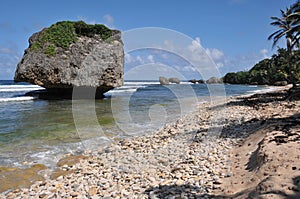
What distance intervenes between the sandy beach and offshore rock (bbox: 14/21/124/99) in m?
16.5

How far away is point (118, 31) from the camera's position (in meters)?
25.4

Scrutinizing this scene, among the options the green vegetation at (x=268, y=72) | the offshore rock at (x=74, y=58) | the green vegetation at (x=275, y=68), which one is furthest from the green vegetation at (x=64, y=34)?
the green vegetation at (x=268, y=72)

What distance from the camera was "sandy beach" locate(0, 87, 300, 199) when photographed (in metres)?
3.85

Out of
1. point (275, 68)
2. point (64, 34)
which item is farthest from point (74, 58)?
point (275, 68)

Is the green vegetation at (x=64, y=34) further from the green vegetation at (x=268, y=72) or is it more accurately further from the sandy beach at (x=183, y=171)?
the green vegetation at (x=268, y=72)

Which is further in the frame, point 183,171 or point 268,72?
point 268,72

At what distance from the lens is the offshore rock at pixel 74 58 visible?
21484 mm

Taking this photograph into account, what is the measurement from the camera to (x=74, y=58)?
22.5m

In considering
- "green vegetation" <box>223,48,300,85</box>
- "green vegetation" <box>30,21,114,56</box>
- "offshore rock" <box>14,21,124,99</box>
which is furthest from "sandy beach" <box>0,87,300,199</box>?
"green vegetation" <box>223,48,300,85</box>

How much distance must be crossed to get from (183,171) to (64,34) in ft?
71.8

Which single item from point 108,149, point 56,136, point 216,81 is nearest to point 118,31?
point 56,136

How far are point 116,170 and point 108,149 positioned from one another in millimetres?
1969

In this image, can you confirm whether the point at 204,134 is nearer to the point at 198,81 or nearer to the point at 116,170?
the point at 116,170

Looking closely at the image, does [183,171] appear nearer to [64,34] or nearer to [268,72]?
[64,34]
